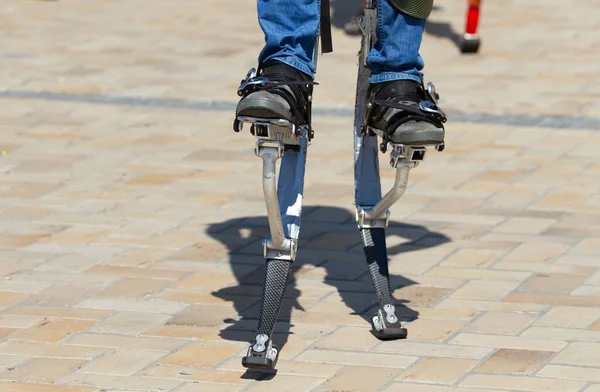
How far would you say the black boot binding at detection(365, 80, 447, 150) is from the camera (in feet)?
13.2

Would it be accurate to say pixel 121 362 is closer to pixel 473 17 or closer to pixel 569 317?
pixel 569 317

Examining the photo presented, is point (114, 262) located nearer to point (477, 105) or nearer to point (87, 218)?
point (87, 218)

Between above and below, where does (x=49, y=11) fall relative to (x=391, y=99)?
below

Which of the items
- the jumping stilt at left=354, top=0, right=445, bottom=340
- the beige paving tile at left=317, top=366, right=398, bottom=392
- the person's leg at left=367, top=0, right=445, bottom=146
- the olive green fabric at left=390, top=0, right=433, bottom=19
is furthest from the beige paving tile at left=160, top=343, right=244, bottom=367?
the olive green fabric at left=390, top=0, right=433, bottom=19

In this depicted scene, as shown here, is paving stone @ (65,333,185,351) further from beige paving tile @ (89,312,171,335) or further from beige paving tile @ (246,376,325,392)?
beige paving tile @ (246,376,325,392)

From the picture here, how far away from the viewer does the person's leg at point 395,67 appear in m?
4.12

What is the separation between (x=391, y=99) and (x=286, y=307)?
3.47 feet

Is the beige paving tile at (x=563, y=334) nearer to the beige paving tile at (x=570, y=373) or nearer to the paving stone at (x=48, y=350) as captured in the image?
the beige paving tile at (x=570, y=373)

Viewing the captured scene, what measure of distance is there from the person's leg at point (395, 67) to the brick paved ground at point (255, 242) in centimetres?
81

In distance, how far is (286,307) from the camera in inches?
191

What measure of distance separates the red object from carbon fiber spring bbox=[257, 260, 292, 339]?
22.2 feet

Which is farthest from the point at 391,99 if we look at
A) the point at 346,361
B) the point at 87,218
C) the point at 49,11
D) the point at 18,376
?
the point at 49,11

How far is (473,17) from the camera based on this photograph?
35.3ft

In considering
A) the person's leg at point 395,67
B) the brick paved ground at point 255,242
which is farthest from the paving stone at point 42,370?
the person's leg at point 395,67
